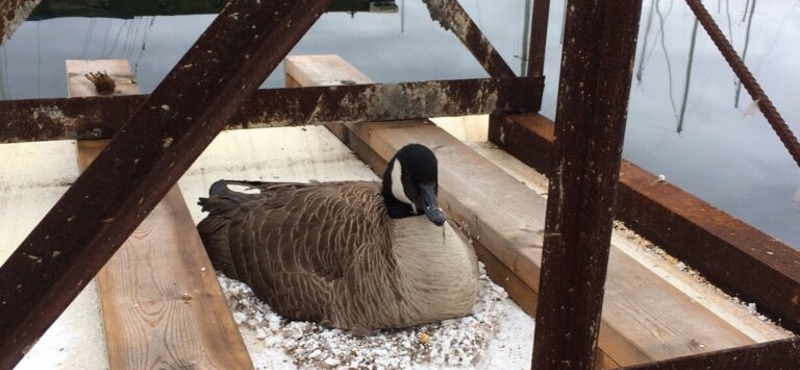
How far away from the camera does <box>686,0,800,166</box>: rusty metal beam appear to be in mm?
1784

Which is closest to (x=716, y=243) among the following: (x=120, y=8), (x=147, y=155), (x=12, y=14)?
(x=147, y=155)

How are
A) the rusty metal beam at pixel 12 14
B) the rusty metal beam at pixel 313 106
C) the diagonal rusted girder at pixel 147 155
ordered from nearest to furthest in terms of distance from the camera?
the diagonal rusted girder at pixel 147 155 → the rusty metal beam at pixel 12 14 → the rusty metal beam at pixel 313 106

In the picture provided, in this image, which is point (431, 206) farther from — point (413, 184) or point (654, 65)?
point (654, 65)

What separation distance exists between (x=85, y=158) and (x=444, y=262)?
1.48 metres

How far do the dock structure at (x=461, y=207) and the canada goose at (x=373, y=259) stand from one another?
8.0 inches

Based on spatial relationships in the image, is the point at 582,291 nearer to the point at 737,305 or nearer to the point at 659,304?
the point at 659,304

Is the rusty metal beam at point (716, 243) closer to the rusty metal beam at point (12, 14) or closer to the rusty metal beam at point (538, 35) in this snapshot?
the rusty metal beam at point (538, 35)

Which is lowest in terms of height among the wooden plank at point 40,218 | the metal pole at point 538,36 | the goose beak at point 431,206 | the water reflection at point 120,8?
the wooden plank at point 40,218

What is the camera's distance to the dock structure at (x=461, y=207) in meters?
0.88

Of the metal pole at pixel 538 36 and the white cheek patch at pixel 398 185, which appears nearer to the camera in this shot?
the white cheek patch at pixel 398 185

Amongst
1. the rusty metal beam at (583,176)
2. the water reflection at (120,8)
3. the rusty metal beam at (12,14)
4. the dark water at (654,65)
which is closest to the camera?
the rusty metal beam at (583,176)

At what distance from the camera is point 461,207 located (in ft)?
8.31

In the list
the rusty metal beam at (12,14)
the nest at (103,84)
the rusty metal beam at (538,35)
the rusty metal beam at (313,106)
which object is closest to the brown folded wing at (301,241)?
the rusty metal beam at (313,106)

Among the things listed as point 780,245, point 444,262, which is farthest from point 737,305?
point 444,262
